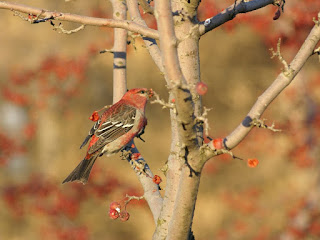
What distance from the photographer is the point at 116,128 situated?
464 centimetres

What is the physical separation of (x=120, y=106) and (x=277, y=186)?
27.6 feet

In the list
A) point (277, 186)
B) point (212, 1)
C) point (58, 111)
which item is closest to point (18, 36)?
point (58, 111)

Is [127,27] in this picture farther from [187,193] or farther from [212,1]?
[212,1]

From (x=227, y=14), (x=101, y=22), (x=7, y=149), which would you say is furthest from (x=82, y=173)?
(x=7, y=149)

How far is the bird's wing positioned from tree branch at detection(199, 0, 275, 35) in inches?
68.9

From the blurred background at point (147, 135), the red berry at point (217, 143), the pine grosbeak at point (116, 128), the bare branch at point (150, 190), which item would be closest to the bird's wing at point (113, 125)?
the pine grosbeak at point (116, 128)

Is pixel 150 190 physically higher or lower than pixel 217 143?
higher

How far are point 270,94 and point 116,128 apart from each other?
2.31 metres

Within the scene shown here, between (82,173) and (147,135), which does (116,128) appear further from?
(147,135)

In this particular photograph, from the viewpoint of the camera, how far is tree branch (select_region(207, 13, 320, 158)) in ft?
7.97

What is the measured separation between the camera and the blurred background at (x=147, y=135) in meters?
A: 7.79

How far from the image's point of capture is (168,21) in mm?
2172

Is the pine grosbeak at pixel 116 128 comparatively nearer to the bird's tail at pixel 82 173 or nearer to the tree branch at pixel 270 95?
the bird's tail at pixel 82 173

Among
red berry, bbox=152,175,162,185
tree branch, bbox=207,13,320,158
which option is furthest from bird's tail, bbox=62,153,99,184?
tree branch, bbox=207,13,320,158
